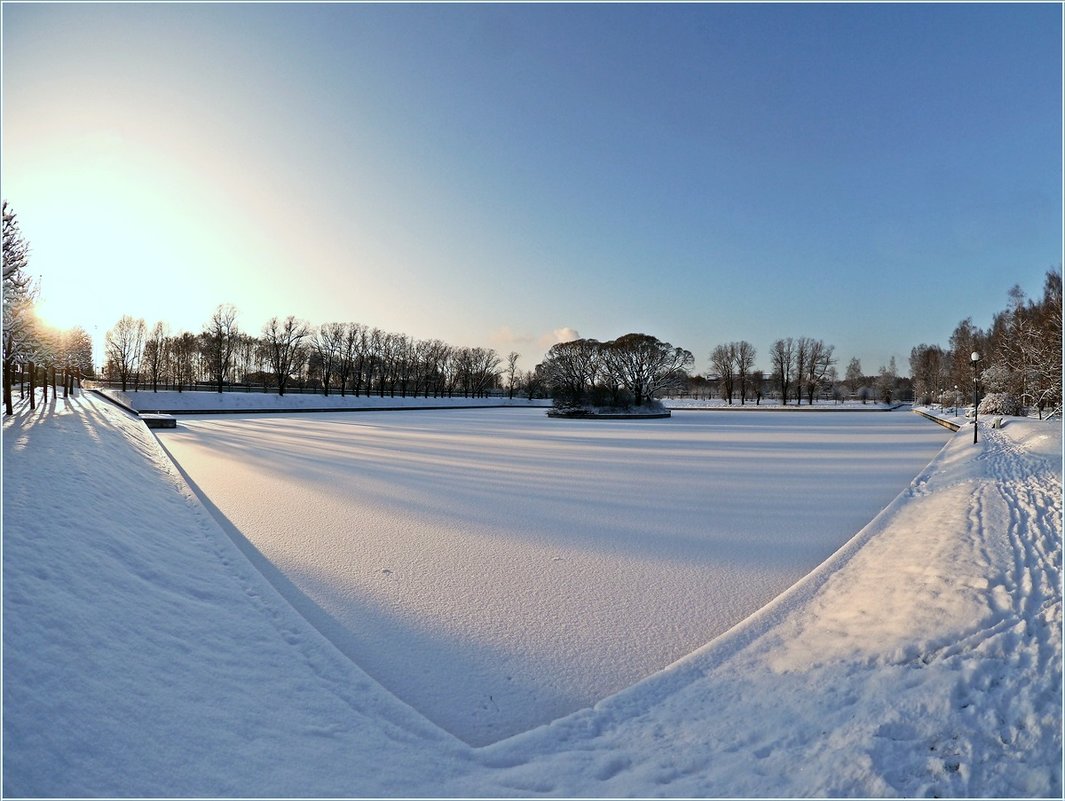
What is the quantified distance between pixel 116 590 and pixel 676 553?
6.24 metres

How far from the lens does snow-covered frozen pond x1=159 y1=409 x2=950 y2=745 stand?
4.35 metres

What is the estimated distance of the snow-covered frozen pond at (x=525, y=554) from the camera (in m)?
4.35

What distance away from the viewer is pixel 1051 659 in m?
3.72

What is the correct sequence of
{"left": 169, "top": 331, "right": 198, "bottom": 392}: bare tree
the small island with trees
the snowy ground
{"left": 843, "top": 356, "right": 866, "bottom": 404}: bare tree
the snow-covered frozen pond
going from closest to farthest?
the snowy ground, the snow-covered frozen pond, the small island with trees, {"left": 169, "top": 331, "right": 198, "bottom": 392}: bare tree, {"left": 843, "top": 356, "right": 866, "bottom": 404}: bare tree

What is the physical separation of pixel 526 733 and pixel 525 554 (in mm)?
3691

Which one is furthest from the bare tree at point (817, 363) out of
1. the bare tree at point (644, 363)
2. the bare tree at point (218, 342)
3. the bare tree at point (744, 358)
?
the bare tree at point (218, 342)

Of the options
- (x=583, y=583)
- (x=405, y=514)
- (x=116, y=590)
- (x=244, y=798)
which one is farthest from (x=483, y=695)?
(x=405, y=514)

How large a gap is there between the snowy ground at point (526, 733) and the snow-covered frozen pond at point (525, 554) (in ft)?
1.47

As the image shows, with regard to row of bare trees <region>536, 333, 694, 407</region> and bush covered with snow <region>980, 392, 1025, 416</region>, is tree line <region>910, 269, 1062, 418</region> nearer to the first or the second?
bush covered with snow <region>980, 392, 1025, 416</region>

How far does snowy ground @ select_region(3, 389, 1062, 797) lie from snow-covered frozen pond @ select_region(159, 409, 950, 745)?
0.45 m

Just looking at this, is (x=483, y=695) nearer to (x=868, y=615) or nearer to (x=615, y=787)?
(x=615, y=787)

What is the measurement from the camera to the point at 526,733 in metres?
3.44

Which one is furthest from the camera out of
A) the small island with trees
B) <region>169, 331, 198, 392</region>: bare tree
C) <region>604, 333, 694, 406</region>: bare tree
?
<region>169, 331, 198, 392</region>: bare tree

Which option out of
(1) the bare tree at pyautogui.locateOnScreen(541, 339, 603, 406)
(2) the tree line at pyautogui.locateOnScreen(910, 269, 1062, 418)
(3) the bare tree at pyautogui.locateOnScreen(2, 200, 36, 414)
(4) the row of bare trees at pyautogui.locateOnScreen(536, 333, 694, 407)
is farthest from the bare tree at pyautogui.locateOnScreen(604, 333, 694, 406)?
(3) the bare tree at pyautogui.locateOnScreen(2, 200, 36, 414)
